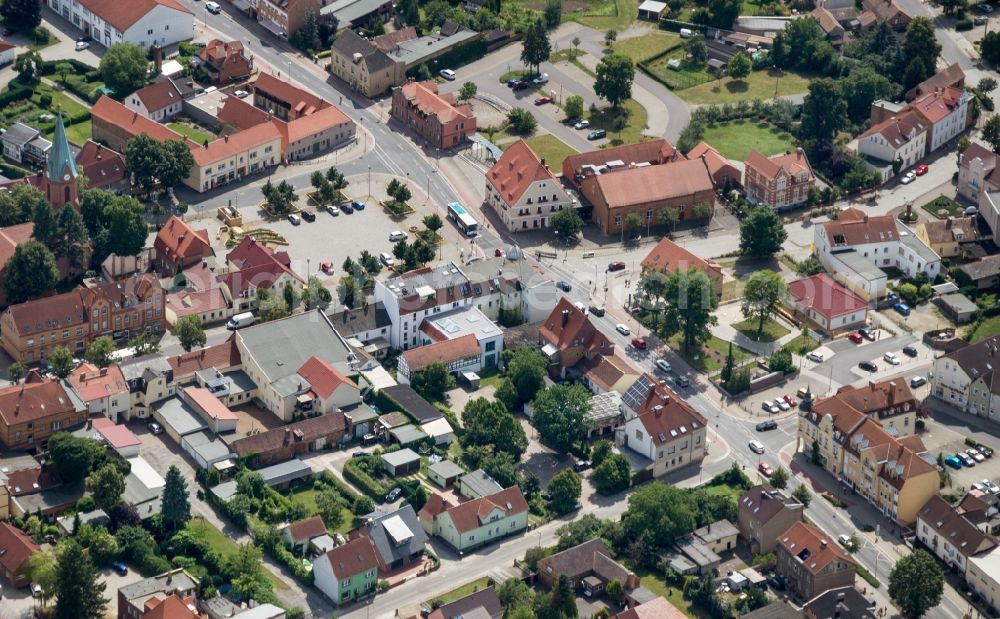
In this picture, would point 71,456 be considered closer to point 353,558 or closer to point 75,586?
point 75,586

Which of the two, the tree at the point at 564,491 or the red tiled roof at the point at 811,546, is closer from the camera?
the red tiled roof at the point at 811,546

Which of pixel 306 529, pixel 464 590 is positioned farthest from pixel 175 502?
pixel 464 590

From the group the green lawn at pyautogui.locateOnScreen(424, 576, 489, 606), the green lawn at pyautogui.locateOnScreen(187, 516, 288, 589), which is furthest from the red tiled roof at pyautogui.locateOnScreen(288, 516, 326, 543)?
the green lawn at pyautogui.locateOnScreen(424, 576, 489, 606)

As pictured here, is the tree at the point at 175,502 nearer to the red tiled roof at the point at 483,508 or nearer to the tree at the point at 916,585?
the red tiled roof at the point at 483,508

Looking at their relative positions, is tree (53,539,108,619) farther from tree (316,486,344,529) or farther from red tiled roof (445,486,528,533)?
red tiled roof (445,486,528,533)

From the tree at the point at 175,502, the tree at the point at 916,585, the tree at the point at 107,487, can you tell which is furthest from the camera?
the tree at the point at 107,487

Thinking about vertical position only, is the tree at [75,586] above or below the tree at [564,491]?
above

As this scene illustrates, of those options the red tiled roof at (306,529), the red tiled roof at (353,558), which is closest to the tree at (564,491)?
the red tiled roof at (353,558)

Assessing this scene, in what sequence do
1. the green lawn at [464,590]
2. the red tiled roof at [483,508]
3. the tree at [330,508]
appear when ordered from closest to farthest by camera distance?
1. the green lawn at [464,590]
2. the tree at [330,508]
3. the red tiled roof at [483,508]
